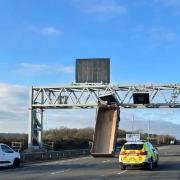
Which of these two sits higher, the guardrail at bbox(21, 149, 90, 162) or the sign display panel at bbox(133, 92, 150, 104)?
the sign display panel at bbox(133, 92, 150, 104)

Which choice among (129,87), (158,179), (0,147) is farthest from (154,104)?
(158,179)

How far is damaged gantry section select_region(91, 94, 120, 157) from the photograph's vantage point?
47.6 meters

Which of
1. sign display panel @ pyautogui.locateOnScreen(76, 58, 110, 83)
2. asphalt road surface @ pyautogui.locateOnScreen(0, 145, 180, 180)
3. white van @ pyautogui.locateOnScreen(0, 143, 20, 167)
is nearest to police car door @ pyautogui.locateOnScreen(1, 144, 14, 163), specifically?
white van @ pyautogui.locateOnScreen(0, 143, 20, 167)

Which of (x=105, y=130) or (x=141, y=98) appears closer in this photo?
(x=105, y=130)

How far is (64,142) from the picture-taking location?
3524 inches

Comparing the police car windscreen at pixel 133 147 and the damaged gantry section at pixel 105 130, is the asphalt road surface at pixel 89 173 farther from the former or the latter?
the damaged gantry section at pixel 105 130

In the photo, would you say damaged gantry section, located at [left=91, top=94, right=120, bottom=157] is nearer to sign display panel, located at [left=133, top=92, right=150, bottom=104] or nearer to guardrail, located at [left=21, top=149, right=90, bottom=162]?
guardrail, located at [left=21, top=149, right=90, bottom=162]

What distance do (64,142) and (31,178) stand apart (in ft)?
213

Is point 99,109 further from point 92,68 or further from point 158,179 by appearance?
point 158,179

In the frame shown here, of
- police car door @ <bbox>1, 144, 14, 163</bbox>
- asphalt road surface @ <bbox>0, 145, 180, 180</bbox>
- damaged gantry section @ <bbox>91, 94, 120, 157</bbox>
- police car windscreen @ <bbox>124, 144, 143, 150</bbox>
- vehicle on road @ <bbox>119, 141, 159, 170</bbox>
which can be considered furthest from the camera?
damaged gantry section @ <bbox>91, 94, 120, 157</bbox>

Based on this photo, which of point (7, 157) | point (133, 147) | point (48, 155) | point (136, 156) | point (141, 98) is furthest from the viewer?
point (141, 98)

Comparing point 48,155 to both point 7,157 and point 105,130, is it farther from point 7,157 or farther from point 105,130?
point 7,157

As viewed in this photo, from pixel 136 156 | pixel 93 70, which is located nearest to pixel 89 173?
pixel 136 156

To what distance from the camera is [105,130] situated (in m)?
48.4
